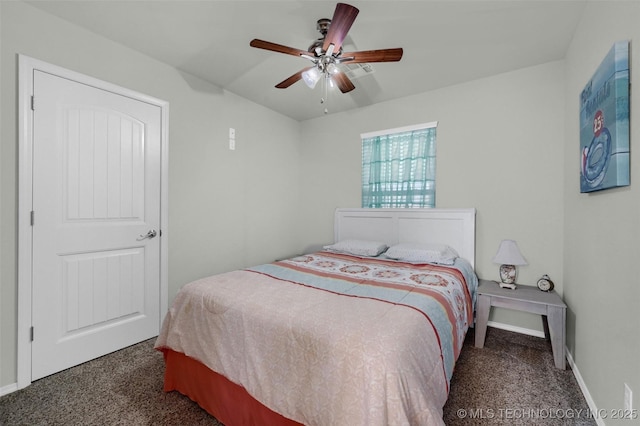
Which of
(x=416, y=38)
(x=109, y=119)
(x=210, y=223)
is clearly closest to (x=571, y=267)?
(x=416, y=38)

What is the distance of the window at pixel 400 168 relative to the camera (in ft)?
10.2

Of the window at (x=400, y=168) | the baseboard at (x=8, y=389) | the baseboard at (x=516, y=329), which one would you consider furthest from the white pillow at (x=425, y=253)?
the baseboard at (x=8, y=389)

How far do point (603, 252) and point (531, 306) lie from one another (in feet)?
2.67

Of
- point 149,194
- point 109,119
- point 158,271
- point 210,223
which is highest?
point 109,119

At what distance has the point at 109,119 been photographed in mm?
2217

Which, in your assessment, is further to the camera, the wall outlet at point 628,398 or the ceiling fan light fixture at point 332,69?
the ceiling fan light fixture at point 332,69

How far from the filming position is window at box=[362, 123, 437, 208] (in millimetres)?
3096

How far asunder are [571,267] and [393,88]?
2.37 meters

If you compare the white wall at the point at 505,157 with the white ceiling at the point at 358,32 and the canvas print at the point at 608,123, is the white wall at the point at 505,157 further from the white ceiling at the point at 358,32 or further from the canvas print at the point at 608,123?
the canvas print at the point at 608,123

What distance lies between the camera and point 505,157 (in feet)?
8.77

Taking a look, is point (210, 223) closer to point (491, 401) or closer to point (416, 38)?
point (416, 38)

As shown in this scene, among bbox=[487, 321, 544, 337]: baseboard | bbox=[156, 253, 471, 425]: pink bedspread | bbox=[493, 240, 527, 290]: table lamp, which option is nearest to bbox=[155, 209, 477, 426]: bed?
bbox=[156, 253, 471, 425]: pink bedspread

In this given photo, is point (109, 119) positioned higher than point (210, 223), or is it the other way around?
point (109, 119)

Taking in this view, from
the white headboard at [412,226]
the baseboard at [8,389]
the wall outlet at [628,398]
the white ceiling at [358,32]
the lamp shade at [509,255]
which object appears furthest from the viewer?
the white headboard at [412,226]
